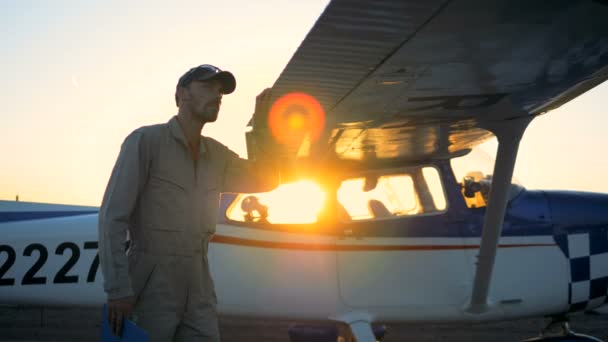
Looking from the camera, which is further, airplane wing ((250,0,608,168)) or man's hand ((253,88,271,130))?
man's hand ((253,88,271,130))

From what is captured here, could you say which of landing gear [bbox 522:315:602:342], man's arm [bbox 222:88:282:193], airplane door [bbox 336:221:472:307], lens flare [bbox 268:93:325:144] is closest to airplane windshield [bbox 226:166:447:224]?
airplane door [bbox 336:221:472:307]

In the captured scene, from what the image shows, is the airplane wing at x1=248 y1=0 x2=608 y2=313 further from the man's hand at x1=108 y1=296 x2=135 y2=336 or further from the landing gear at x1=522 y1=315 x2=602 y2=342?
the man's hand at x1=108 y1=296 x2=135 y2=336

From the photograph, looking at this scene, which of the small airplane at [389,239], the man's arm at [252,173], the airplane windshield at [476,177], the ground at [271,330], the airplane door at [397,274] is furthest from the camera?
the ground at [271,330]

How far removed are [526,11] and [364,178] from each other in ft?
10.5

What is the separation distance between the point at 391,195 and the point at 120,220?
3478 millimetres

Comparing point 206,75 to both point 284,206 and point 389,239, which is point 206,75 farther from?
point 389,239

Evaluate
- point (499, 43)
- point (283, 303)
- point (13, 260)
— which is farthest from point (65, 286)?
point (499, 43)

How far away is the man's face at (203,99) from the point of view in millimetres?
3182

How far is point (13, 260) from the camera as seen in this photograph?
6.38 m

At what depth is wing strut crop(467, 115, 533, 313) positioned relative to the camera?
5.20 metres

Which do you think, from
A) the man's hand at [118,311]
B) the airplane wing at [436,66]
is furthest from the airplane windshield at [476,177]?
the man's hand at [118,311]

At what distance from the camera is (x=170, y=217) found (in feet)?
10.2

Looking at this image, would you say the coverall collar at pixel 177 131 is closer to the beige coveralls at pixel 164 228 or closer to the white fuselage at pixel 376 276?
the beige coveralls at pixel 164 228

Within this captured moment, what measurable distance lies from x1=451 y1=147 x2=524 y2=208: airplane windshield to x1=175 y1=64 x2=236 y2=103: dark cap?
11.1ft
